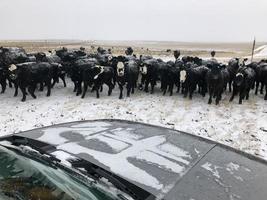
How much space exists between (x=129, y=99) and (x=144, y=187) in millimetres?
12062

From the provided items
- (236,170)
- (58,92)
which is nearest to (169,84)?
(58,92)

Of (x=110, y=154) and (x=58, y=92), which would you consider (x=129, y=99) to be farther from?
(x=110, y=154)

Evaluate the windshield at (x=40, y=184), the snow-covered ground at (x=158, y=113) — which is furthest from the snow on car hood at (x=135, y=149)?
the snow-covered ground at (x=158, y=113)

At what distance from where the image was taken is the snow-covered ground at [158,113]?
33.1 ft

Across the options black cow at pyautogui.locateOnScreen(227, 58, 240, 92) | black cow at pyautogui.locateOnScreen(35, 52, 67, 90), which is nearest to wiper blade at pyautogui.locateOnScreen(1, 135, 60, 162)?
black cow at pyautogui.locateOnScreen(35, 52, 67, 90)

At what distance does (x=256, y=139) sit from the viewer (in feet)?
31.5

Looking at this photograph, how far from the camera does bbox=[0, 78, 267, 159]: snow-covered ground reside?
1009 cm

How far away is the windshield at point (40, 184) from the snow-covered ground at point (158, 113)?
7.07m

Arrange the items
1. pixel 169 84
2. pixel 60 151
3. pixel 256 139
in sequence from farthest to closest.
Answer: pixel 169 84 < pixel 256 139 < pixel 60 151

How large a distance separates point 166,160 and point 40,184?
0.96 meters

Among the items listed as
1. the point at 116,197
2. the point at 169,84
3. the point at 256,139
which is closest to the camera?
the point at 116,197

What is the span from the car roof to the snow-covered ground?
594cm

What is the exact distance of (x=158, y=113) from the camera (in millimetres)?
12266

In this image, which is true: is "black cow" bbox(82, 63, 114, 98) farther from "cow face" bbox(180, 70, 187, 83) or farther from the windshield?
the windshield
